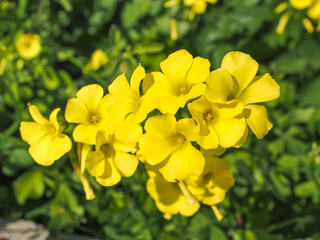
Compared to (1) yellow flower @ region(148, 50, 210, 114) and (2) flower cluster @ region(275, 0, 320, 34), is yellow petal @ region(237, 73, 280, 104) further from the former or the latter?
(2) flower cluster @ region(275, 0, 320, 34)

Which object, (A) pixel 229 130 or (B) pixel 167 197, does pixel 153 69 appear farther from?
(A) pixel 229 130

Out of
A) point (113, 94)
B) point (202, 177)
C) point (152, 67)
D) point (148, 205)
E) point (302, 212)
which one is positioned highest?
point (113, 94)

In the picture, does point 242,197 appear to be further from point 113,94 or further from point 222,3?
point 222,3

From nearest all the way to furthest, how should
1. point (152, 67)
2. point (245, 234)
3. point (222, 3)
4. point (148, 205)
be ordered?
1. point (245, 234)
2. point (148, 205)
3. point (152, 67)
4. point (222, 3)

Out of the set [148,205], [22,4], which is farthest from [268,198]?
[22,4]

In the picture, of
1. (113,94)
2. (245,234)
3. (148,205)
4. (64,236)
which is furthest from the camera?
(64,236)

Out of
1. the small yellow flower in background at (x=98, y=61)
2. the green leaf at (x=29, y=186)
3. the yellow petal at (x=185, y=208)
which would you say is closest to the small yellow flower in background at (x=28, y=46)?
the small yellow flower in background at (x=98, y=61)

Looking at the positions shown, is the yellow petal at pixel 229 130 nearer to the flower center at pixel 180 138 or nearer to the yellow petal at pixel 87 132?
the flower center at pixel 180 138
